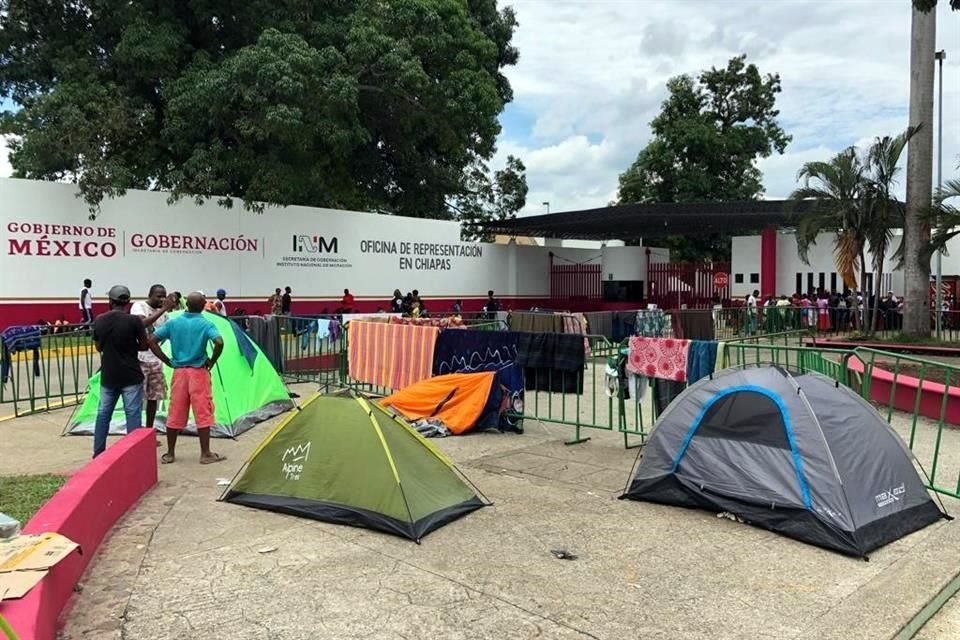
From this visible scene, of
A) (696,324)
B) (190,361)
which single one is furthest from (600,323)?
(190,361)

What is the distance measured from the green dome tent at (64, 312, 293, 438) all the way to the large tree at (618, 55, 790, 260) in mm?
31573

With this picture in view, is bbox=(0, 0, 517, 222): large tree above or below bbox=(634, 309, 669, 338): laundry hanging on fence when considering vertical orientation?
above

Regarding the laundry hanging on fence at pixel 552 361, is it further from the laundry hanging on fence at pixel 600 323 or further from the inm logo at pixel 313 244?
the inm logo at pixel 313 244

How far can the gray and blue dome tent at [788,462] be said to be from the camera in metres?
5.50

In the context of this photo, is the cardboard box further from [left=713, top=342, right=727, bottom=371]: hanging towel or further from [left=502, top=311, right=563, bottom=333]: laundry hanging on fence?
[left=502, top=311, right=563, bottom=333]: laundry hanging on fence

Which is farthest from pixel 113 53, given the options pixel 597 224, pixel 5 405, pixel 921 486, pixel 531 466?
pixel 921 486

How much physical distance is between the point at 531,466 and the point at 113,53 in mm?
19786

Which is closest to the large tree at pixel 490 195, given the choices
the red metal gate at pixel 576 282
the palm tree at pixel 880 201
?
the red metal gate at pixel 576 282

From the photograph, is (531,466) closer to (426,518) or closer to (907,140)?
(426,518)

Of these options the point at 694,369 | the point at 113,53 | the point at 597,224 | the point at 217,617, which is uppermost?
A: the point at 113,53

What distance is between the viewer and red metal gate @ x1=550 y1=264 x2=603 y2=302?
33062 millimetres

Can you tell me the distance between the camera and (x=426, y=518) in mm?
5746

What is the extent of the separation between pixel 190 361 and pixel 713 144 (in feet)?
113

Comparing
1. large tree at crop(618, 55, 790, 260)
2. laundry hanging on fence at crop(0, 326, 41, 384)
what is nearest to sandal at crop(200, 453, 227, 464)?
laundry hanging on fence at crop(0, 326, 41, 384)
